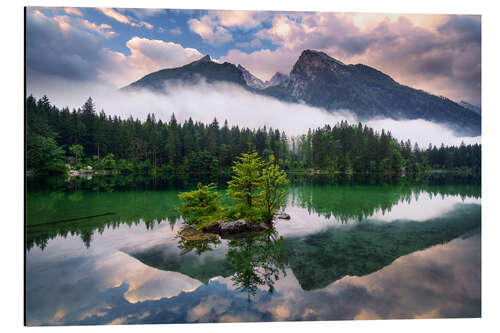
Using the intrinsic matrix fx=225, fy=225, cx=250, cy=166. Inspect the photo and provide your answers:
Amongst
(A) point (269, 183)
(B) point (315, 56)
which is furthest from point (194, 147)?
(B) point (315, 56)

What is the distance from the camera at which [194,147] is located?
68.7ft

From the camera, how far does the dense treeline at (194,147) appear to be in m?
13.7

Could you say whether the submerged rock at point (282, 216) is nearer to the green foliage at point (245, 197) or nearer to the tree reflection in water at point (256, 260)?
the green foliage at point (245, 197)

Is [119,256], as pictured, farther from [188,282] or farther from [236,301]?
[236,301]

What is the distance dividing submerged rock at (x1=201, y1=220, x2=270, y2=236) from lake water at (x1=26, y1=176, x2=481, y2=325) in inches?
21.3

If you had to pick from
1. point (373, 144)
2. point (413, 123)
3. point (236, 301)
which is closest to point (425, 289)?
point (236, 301)

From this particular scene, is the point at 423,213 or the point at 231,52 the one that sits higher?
the point at 231,52

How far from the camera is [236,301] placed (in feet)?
14.8

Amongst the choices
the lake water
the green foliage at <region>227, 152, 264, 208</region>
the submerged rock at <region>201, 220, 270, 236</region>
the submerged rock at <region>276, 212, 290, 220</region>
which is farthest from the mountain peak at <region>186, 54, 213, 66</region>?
the submerged rock at <region>276, 212, 290, 220</region>

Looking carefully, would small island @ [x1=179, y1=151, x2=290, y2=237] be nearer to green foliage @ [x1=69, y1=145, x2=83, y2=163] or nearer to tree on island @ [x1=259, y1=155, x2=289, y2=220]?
tree on island @ [x1=259, y1=155, x2=289, y2=220]

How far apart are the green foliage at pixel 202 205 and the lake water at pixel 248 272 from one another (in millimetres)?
983

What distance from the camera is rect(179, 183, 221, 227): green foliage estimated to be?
359 inches
